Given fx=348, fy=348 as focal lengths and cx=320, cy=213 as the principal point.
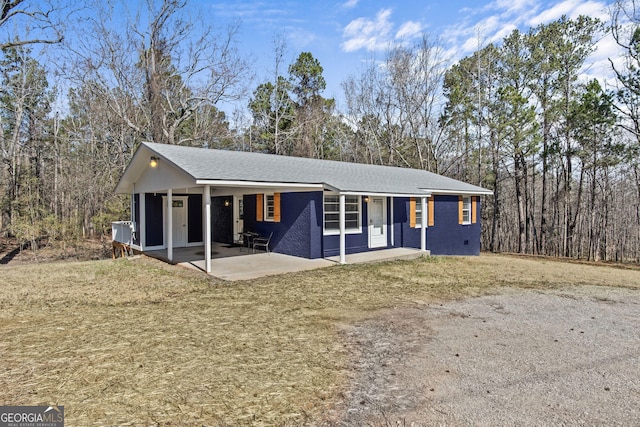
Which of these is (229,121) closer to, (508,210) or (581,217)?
(508,210)

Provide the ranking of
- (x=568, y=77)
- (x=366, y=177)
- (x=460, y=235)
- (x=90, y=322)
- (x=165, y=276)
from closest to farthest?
(x=90, y=322)
(x=165, y=276)
(x=366, y=177)
(x=460, y=235)
(x=568, y=77)

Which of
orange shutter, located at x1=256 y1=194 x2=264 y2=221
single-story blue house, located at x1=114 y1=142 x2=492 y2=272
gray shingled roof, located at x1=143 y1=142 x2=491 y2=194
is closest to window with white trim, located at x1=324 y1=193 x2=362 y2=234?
single-story blue house, located at x1=114 y1=142 x2=492 y2=272

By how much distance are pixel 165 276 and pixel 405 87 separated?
20487 millimetres

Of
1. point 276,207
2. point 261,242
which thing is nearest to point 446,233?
point 276,207

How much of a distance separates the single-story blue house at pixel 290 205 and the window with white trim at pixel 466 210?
1.7 inches

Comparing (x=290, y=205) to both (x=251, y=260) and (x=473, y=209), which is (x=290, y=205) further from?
(x=473, y=209)

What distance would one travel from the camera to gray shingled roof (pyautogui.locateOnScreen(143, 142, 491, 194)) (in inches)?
351

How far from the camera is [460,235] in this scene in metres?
15.0

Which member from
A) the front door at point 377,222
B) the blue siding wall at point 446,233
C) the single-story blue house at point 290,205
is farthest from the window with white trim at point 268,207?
the blue siding wall at point 446,233

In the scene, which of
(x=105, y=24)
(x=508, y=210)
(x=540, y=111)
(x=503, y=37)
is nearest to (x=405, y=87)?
(x=503, y=37)

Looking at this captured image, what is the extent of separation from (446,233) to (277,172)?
8.03 meters
